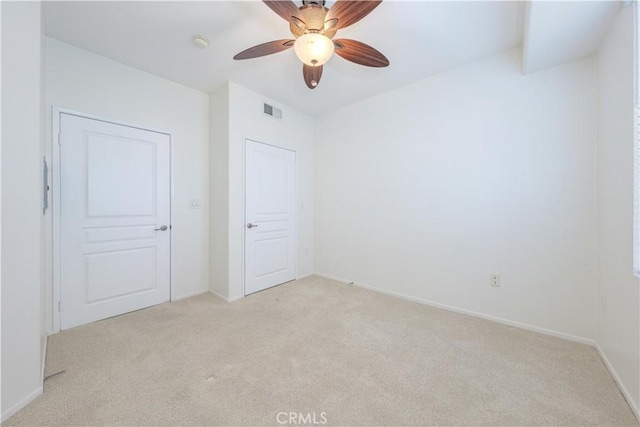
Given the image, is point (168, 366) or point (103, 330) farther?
point (103, 330)

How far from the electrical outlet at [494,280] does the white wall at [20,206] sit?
3.47 m

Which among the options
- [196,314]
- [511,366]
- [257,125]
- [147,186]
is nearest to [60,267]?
[147,186]

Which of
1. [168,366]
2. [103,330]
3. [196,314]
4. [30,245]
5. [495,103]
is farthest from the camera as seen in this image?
[196,314]

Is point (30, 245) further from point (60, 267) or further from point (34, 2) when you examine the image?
point (34, 2)

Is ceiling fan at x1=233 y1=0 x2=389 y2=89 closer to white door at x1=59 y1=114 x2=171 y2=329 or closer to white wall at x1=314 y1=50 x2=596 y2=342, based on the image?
white wall at x1=314 y1=50 x2=596 y2=342

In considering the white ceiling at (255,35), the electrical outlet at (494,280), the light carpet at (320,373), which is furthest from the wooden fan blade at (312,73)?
the electrical outlet at (494,280)

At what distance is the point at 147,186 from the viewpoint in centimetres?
268

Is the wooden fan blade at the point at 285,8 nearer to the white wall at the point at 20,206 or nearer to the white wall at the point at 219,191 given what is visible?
the white wall at the point at 20,206

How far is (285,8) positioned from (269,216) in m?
2.34

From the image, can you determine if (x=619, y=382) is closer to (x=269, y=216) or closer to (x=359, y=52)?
(x=359, y=52)

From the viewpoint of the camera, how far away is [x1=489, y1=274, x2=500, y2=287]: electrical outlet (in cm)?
234

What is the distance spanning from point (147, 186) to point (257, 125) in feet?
4.83

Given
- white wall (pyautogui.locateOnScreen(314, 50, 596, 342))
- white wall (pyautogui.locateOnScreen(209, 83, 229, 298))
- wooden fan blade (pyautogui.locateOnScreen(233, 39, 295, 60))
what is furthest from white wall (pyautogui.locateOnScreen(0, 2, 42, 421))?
white wall (pyautogui.locateOnScreen(314, 50, 596, 342))

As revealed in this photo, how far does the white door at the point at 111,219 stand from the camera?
87.7 inches
